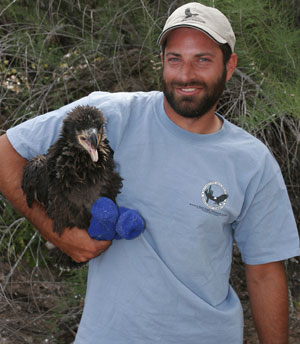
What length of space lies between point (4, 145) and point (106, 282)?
2.96ft

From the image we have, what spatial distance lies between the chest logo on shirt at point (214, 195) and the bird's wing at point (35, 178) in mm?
875

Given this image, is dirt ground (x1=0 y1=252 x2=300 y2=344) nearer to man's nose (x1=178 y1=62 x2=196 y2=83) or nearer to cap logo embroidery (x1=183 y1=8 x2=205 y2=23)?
man's nose (x1=178 y1=62 x2=196 y2=83)

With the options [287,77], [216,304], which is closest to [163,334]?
[216,304]

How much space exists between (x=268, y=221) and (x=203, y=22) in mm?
1137

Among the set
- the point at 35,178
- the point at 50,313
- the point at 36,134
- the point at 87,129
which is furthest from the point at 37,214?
the point at 50,313

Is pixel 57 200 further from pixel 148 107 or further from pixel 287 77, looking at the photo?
pixel 287 77

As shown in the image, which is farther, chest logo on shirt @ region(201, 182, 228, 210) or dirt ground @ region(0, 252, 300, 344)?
dirt ground @ region(0, 252, 300, 344)

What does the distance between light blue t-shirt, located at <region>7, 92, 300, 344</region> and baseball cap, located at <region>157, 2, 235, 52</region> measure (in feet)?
1.56

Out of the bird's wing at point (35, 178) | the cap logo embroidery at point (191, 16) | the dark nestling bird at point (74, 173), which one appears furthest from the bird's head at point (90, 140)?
the cap logo embroidery at point (191, 16)

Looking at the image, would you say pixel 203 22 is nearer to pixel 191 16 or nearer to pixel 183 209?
Result: pixel 191 16

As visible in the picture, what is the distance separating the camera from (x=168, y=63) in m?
2.46

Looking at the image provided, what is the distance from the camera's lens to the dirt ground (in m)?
3.55

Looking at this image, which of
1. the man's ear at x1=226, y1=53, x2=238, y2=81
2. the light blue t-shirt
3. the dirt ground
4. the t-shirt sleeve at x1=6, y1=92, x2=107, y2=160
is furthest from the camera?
the dirt ground

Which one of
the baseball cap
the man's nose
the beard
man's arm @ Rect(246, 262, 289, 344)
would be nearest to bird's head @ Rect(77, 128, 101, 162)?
the beard
